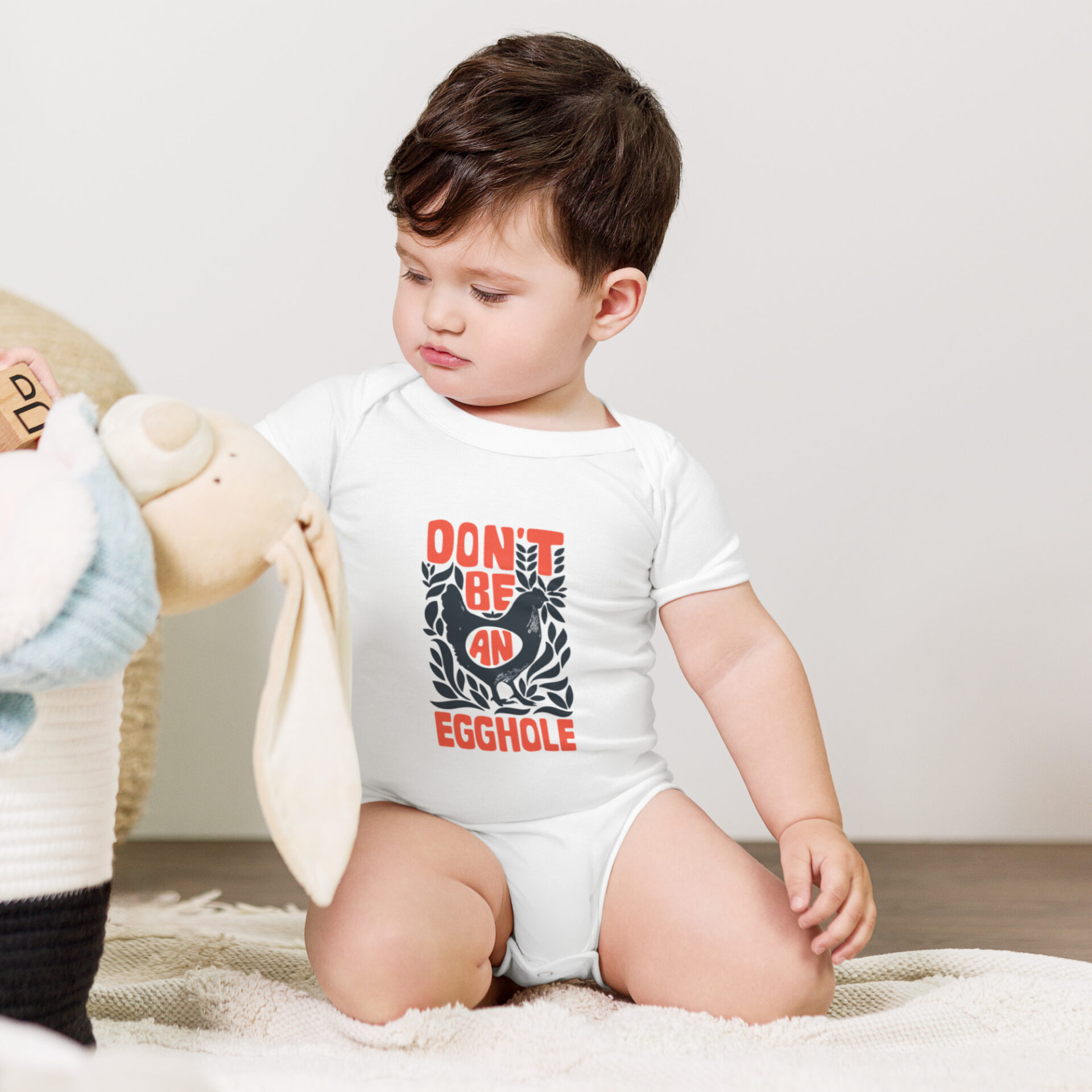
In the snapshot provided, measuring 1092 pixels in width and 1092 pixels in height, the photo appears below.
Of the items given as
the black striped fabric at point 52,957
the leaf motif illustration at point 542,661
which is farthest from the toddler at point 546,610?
the black striped fabric at point 52,957

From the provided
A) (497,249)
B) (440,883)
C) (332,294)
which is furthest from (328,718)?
(332,294)

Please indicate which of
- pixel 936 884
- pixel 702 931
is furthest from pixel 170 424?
pixel 936 884

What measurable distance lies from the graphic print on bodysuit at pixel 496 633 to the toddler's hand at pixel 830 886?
0.58 feet

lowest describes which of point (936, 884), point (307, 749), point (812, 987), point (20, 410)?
point (936, 884)

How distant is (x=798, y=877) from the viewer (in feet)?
2.48

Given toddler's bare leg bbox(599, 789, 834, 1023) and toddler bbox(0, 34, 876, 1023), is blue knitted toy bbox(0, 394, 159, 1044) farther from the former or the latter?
toddler's bare leg bbox(599, 789, 834, 1023)

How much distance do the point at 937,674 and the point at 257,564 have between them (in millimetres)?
1114

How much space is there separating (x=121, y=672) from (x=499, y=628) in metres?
0.32

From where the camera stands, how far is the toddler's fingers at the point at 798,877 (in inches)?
29.3

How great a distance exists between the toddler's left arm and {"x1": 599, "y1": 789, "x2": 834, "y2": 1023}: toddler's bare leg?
0.08 ft

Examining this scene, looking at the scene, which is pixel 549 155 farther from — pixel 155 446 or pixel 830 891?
pixel 830 891

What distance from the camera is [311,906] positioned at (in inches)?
30.0

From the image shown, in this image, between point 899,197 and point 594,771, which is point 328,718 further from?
point 899,197

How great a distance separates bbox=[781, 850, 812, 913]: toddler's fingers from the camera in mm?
745
